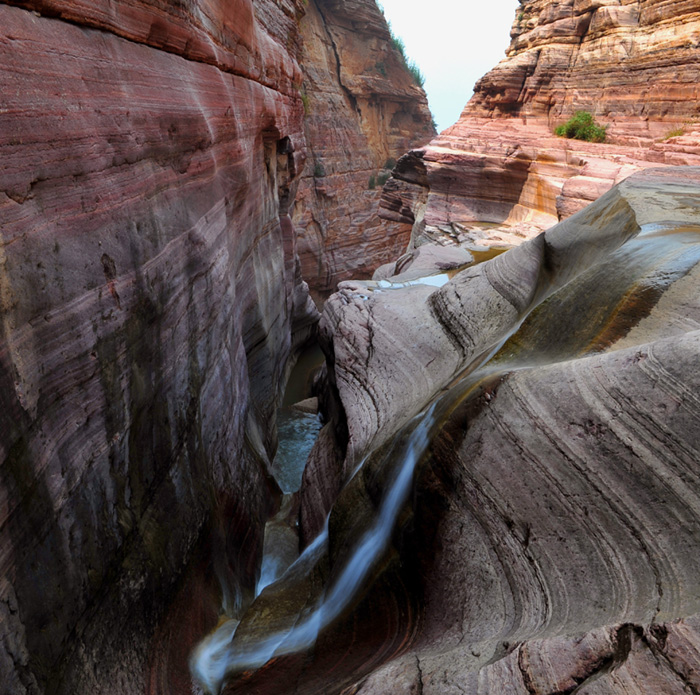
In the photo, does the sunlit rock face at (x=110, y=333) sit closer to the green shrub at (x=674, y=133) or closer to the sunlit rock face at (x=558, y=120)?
the sunlit rock face at (x=558, y=120)

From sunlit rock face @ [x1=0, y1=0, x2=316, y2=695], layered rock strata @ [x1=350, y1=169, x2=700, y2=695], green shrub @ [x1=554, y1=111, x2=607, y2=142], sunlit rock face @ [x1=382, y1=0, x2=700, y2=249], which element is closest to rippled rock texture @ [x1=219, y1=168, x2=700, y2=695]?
layered rock strata @ [x1=350, y1=169, x2=700, y2=695]

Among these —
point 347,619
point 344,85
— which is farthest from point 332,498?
point 344,85

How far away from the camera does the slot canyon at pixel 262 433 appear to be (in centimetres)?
277

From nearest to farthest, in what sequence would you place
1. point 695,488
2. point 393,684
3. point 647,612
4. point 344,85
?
point 647,612 → point 695,488 → point 393,684 → point 344,85

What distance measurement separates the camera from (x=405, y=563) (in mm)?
4195

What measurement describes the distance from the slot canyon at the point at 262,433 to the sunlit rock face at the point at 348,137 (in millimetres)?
16095

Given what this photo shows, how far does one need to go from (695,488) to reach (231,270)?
20.3ft

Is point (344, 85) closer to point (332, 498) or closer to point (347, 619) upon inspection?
point (332, 498)

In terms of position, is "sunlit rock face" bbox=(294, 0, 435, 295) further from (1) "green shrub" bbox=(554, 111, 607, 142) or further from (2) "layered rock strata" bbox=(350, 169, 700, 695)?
(2) "layered rock strata" bbox=(350, 169, 700, 695)

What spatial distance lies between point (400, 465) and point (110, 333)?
9.27 feet

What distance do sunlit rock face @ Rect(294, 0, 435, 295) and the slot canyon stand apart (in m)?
16.1

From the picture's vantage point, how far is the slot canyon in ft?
9.09

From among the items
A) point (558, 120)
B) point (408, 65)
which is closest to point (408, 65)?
point (408, 65)

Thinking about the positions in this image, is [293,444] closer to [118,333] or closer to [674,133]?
[118,333]
